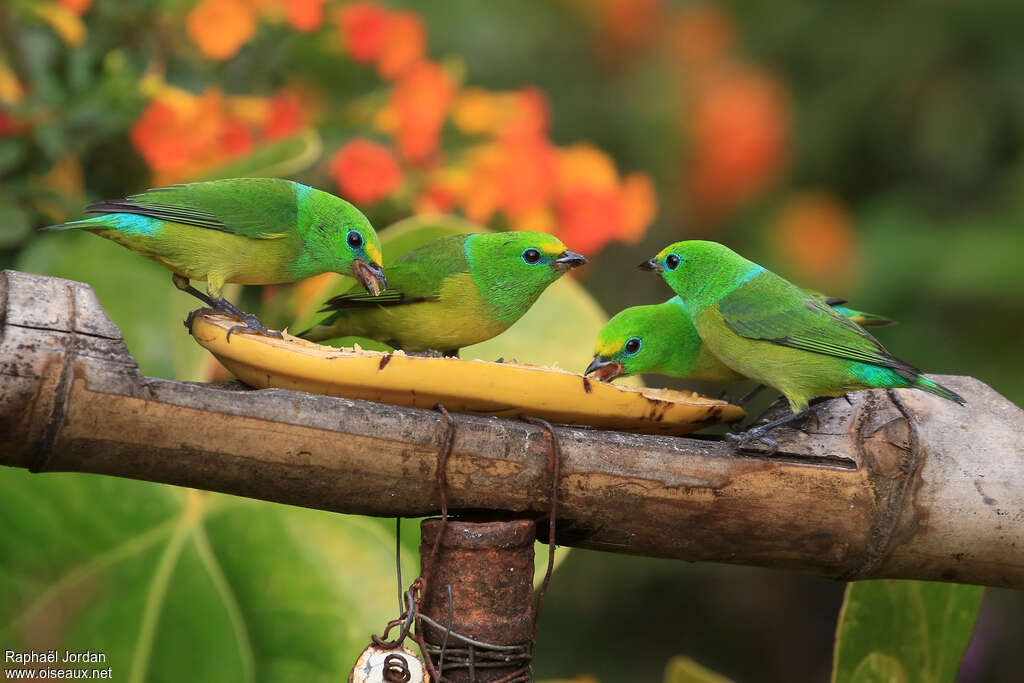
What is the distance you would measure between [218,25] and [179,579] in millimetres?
1187

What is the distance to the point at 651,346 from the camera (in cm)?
203

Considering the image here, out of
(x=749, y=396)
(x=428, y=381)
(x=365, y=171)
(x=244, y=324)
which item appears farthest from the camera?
(x=365, y=171)

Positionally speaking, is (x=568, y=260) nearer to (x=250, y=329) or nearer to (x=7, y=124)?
(x=250, y=329)

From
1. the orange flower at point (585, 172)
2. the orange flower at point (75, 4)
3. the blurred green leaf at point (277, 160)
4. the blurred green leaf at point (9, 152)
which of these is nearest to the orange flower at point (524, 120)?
the orange flower at point (585, 172)

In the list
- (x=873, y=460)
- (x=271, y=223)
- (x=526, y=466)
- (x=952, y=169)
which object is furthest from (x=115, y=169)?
(x=952, y=169)

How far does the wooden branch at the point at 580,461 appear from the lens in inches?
57.4

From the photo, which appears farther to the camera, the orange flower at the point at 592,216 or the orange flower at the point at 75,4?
the orange flower at the point at 592,216

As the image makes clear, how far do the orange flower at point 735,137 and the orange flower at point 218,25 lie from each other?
2.26 m

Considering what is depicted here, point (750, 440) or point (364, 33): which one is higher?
point (364, 33)

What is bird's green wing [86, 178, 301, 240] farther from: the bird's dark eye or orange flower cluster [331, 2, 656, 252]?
orange flower cluster [331, 2, 656, 252]

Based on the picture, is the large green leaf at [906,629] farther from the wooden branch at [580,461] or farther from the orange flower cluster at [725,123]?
the orange flower cluster at [725,123]

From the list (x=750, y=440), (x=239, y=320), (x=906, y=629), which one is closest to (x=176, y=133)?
(x=239, y=320)

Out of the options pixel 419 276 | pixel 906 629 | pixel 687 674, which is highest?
pixel 419 276

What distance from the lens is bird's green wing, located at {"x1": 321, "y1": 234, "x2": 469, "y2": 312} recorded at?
6.48 ft
